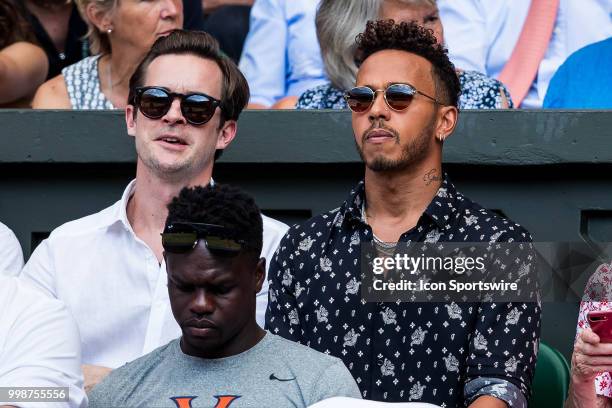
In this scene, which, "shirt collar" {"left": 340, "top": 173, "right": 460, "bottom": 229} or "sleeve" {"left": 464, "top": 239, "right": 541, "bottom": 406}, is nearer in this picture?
"sleeve" {"left": 464, "top": 239, "right": 541, "bottom": 406}

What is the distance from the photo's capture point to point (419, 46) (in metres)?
4.78

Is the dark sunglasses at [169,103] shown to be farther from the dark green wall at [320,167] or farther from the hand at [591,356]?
the hand at [591,356]

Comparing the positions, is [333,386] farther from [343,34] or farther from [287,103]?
[287,103]

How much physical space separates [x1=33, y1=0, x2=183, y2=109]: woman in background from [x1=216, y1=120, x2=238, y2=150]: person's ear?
0.90m

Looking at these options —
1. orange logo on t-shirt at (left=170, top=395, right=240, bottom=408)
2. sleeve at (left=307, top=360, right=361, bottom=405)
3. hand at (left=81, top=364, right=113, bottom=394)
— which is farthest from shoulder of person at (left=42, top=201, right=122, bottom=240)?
sleeve at (left=307, top=360, right=361, bottom=405)

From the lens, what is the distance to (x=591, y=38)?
6.36 metres

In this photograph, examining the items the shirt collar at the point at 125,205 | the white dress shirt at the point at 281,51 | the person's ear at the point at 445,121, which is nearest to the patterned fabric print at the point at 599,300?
the person's ear at the point at 445,121

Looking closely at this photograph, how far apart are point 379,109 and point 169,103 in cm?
79

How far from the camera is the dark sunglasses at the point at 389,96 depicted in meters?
4.66

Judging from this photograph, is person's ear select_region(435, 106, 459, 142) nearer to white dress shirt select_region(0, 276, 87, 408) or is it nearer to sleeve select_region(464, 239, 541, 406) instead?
sleeve select_region(464, 239, 541, 406)

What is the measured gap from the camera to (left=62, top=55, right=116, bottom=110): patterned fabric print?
597 centimetres

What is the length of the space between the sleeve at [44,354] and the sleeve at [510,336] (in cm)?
116

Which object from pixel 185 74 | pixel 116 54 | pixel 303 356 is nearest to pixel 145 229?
pixel 185 74

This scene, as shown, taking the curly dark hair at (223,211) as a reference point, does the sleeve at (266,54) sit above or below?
above
